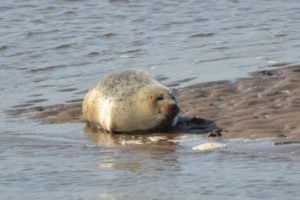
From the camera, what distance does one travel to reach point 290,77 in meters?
10.8

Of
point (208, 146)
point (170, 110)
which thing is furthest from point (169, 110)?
point (208, 146)

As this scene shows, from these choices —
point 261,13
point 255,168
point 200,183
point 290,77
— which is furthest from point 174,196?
point 261,13

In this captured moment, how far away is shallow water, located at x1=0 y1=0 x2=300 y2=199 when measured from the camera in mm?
7309

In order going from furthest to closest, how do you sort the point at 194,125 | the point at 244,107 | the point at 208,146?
the point at 244,107, the point at 194,125, the point at 208,146

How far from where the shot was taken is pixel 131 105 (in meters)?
9.25

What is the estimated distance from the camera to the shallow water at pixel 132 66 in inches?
288

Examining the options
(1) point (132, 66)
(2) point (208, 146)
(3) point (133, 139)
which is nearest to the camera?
(2) point (208, 146)

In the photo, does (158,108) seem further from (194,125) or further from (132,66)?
(132,66)

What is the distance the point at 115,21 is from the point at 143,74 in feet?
22.5

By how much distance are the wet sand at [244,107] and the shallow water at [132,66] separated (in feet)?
0.77

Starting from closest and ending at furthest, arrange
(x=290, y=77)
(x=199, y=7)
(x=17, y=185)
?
(x=17, y=185) < (x=290, y=77) < (x=199, y=7)

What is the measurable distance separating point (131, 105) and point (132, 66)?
10.5ft

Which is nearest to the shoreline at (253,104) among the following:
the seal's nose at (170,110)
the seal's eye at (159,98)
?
the seal's nose at (170,110)

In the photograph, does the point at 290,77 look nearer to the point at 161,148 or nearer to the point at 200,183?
the point at 161,148
